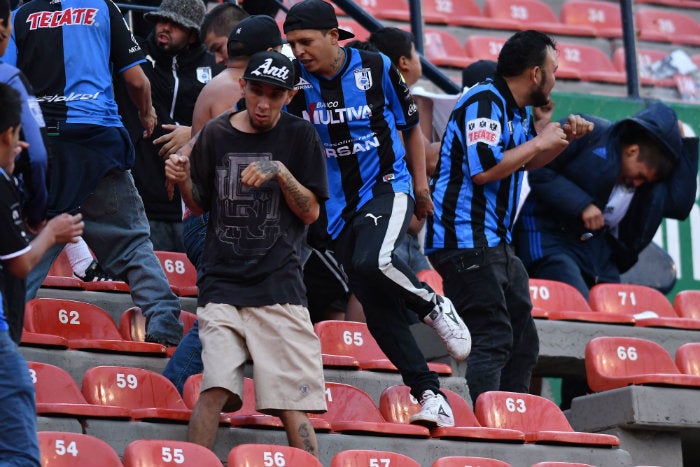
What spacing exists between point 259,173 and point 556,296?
318cm

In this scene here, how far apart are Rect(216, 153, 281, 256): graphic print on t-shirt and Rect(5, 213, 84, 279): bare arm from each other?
3.22 ft

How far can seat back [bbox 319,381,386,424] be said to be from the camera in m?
6.34

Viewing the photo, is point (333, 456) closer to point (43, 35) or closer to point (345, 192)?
point (345, 192)

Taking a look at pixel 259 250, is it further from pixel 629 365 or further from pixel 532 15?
pixel 532 15

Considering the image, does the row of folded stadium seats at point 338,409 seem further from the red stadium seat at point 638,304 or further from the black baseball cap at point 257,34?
the red stadium seat at point 638,304

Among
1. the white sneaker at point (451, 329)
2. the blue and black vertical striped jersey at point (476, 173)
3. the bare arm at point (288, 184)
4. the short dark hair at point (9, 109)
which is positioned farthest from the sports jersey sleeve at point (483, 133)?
the short dark hair at point (9, 109)

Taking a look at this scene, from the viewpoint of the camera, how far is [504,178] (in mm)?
6727

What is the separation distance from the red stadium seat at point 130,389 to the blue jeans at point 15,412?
146cm

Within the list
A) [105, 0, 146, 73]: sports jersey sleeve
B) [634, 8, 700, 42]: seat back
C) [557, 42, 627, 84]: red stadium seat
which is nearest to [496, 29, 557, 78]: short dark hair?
[105, 0, 146, 73]: sports jersey sleeve

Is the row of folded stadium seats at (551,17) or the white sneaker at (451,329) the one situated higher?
the row of folded stadium seats at (551,17)

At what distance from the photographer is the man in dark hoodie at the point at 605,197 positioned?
848cm

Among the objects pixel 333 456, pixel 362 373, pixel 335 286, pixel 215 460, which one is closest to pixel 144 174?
pixel 335 286

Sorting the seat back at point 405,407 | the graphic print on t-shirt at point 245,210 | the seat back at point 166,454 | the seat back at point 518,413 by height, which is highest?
the graphic print on t-shirt at point 245,210

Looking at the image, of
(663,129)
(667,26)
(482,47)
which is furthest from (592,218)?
(667,26)
